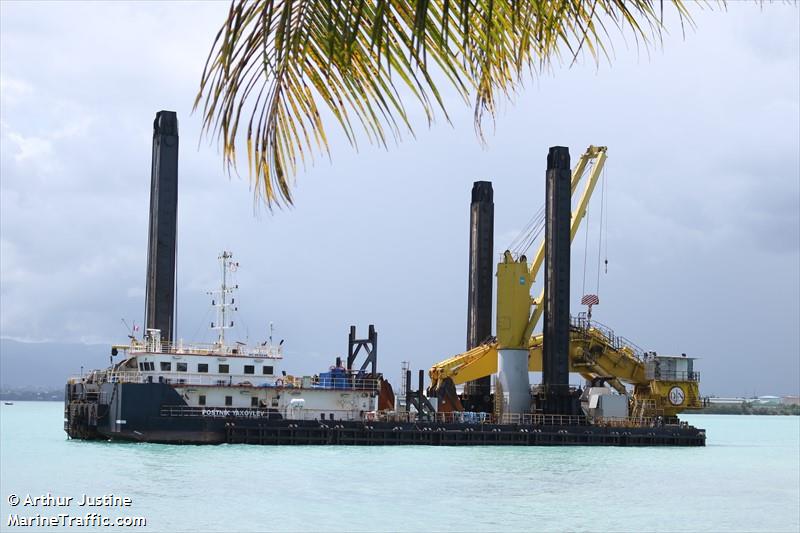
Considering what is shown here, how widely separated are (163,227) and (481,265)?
16294mm

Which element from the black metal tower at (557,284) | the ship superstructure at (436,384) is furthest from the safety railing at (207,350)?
the black metal tower at (557,284)

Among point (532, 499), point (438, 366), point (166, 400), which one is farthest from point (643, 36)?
point (438, 366)

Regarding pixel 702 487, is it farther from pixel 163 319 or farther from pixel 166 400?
pixel 163 319

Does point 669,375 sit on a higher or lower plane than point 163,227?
lower

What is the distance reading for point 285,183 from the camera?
4484mm

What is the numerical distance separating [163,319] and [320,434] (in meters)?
9.75

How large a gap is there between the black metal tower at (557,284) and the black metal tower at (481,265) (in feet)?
18.4

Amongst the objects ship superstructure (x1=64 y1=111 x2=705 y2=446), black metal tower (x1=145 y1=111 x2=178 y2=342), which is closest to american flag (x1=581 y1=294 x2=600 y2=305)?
ship superstructure (x1=64 y1=111 x2=705 y2=446)

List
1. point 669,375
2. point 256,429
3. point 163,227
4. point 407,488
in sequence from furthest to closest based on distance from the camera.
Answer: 1. point 669,375
2. point 163,227
3. point 256,429
4. point 407,488

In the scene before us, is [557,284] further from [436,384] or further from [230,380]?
[230,380]

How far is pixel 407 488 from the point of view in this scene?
107 feet

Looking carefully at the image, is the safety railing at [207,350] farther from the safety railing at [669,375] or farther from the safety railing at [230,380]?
the safety railing at [669,375]

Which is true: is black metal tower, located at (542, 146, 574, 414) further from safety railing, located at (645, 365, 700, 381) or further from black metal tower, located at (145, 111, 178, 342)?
black metal tower, located at (145, 111, 178, 342)

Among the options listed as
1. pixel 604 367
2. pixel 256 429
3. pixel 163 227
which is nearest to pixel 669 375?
pixel 604 367
